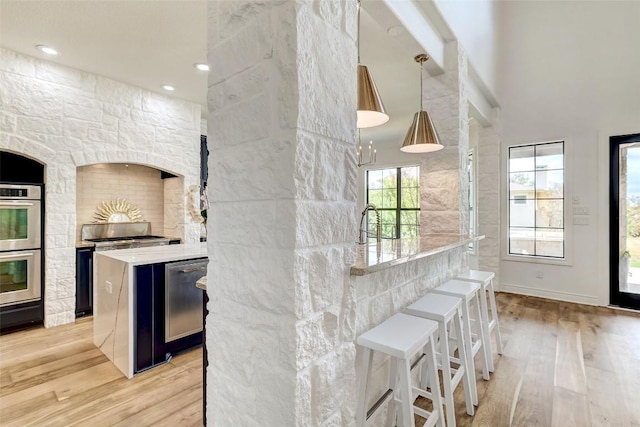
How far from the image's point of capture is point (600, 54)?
13.0 feet

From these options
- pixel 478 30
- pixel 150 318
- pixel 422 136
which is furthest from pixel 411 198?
pixel 150 318

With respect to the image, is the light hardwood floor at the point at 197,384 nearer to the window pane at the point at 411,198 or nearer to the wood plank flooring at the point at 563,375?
the wood plank flooring at the point at 563,375

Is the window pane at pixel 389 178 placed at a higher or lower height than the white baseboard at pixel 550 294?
higher

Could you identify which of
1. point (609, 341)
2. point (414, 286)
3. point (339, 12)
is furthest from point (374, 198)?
point (339, 12)

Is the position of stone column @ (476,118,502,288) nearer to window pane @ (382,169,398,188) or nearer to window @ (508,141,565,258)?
window @ (508,141,565,258)

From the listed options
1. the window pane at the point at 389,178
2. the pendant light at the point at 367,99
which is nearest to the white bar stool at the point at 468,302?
the pendant light at the point at 367,99

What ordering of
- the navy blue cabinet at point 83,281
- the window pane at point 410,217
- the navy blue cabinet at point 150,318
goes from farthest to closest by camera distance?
1. the window pane at point 410,217
2. the navy blue cabinet at point 83,281
3. the navy blue cabinet at point 150,318

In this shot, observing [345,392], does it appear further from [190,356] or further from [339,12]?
[190,356]

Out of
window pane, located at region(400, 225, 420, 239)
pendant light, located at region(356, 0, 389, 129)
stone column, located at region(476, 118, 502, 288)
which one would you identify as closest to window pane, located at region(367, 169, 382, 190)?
window pane, located at region(400, 225, 420, 239)

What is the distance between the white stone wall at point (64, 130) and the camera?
3.12m

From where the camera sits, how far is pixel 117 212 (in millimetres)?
4301

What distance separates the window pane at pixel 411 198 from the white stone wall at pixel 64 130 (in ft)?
A: 16.0

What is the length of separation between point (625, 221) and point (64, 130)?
6.58m

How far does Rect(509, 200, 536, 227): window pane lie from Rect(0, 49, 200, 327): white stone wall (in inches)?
201
